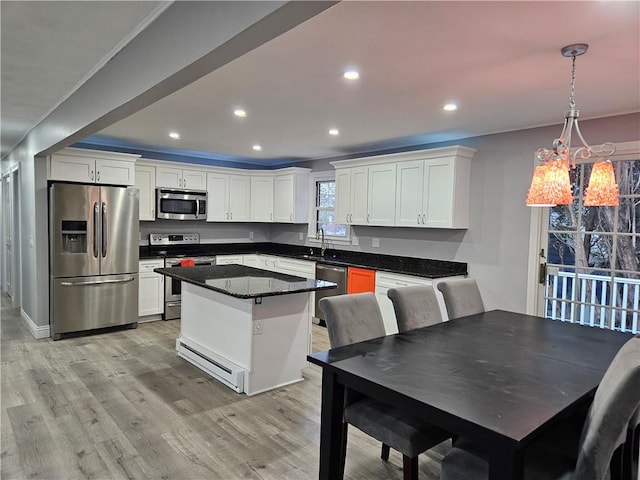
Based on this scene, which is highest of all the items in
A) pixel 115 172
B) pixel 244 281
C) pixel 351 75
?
pixel 351 75

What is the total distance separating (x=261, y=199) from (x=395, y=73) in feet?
15.1

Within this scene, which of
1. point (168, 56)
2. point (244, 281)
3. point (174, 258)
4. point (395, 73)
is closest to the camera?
point (168, 56)

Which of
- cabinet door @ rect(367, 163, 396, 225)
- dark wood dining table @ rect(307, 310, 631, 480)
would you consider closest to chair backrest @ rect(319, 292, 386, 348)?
dark wood dining table @ rect(307, 310, 631, 480)

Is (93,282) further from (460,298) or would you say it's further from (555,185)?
(555,185)

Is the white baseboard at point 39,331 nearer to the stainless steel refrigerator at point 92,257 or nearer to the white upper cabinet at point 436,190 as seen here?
the stainless steel refrigerator at point 92,257

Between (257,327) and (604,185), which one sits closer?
(604,185)

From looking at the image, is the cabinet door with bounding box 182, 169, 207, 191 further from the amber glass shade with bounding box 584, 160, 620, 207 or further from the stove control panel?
the amber glass shade with bounding box 584, 160, 620, 207

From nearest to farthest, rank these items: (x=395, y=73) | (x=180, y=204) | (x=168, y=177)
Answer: (x=395, y=73), (x=168, y=177), (x=180, y=204)

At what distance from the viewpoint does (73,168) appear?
4.87 metres

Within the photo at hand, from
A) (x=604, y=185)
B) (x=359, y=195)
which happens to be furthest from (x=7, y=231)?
(x=604, y=185)

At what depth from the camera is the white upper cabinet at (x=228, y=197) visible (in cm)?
654

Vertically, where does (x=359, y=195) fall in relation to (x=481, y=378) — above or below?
above

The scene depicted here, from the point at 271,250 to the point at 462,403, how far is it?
606 centimetres

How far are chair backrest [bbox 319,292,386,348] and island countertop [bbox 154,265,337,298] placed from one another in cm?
78
